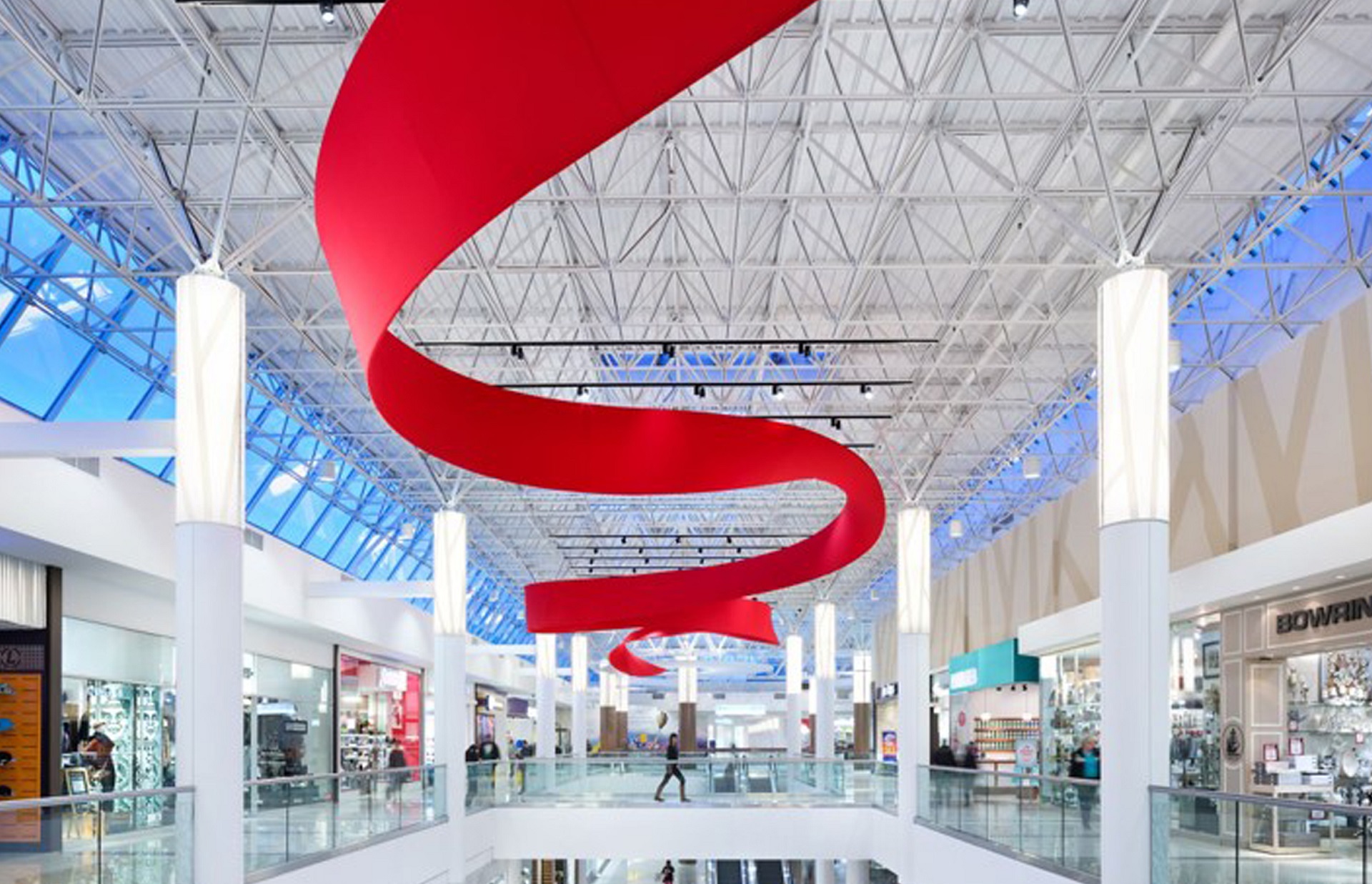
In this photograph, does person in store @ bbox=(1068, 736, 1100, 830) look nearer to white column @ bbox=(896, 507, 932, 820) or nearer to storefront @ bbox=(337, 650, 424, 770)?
white column @ bbox=(896, 507, 932, 820)

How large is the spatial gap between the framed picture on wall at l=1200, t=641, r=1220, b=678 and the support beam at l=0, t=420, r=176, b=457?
16.3 metres

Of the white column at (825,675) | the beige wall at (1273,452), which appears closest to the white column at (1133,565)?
the beige wall at (1273,452)

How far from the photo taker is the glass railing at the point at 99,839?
10.2m

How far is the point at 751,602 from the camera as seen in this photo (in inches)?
Answer: 1378

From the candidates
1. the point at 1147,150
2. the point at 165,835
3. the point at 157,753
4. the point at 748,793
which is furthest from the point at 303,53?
the point at 748,793

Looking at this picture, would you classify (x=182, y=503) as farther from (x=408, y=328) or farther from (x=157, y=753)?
(x=157, y=753)

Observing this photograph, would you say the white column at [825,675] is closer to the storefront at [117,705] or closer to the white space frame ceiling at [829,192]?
the white space frame ceiling at [829,192]

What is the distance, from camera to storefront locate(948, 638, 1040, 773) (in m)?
37.3

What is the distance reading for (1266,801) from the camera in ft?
33.8

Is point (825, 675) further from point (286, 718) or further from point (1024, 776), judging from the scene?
point (1024, 776)

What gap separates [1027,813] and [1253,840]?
597 centimetres

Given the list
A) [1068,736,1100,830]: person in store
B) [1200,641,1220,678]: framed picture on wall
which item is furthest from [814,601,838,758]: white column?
[1200,641,1220,678]: framed picture on wall

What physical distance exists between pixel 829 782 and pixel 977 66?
1680cm

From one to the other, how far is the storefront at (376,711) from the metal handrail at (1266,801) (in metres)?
27.5
